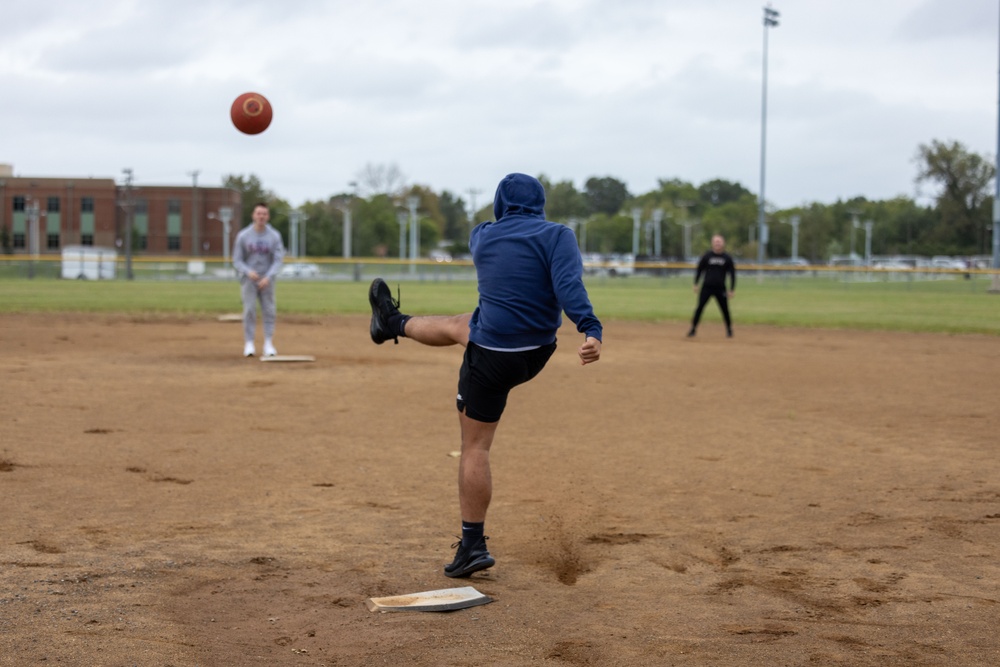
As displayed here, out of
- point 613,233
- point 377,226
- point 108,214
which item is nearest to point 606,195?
point 613,233

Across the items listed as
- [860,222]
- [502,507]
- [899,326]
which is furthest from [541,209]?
[860,222]

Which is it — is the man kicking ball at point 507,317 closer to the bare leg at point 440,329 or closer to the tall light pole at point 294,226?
the bare leg at point 440,329

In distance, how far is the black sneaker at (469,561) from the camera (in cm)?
527

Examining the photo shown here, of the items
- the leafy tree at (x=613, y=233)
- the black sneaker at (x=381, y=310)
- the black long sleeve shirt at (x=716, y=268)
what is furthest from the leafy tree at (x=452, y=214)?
the black sneaker at (x=381, y=310)

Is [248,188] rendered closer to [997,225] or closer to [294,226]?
[294,226]

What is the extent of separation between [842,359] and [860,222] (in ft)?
374

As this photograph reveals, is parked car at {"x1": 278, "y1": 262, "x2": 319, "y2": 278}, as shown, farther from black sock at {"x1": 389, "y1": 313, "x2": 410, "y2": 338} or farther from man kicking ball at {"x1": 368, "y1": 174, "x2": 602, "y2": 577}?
man kicking ball at {"x1": 368, "y1": 174, "x2": 602, "y2": 577}

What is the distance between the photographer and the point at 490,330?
5.31 meters

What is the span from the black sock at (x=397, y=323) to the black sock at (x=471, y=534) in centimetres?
129

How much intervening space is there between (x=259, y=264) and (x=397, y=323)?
28.6 ft

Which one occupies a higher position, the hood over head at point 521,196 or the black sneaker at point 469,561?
the hood over head at point 521,196

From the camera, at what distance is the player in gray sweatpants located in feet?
46.6

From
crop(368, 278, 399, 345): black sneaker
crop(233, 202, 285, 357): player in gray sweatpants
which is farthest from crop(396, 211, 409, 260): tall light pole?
crop(368, 278, 399, 345): black sneaker

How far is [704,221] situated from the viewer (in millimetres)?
132125
